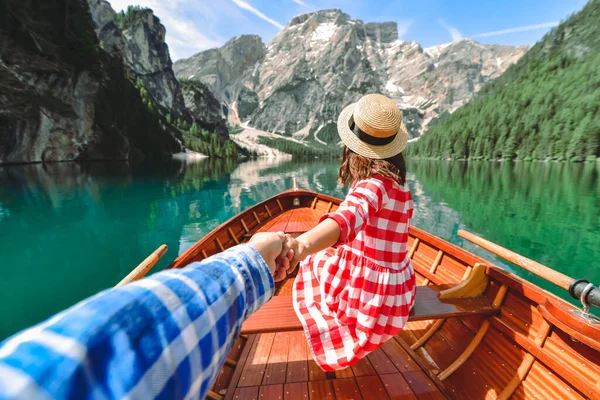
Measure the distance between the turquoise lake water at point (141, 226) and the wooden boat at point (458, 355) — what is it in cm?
610

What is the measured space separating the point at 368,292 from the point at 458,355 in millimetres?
1547

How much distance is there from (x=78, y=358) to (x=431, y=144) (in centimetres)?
9927

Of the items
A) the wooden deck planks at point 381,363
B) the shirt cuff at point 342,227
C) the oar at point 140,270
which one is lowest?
the wooden deck planks at point 381,363

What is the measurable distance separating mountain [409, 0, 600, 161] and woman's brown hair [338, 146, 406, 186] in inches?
2667

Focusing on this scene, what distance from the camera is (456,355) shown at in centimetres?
274

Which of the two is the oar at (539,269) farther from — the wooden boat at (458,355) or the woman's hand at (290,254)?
the woman's hand at (290,254)

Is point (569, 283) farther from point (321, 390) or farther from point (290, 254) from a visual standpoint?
point (290, 254)

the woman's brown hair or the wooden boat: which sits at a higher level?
the woman's brown hair

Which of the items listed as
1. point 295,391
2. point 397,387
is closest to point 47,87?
point 295,391

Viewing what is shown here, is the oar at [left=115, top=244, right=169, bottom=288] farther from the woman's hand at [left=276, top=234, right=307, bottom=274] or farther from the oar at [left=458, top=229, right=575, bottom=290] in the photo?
the oar at [left=458, top=229, right=575, bottom=290]

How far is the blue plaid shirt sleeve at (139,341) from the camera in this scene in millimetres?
429

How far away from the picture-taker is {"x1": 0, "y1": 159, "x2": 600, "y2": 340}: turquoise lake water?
25.0 ft

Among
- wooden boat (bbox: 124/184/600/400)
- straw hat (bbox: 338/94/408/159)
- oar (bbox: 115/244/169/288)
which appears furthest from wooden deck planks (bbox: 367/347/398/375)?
oar (bbox: 115/244/169/288)

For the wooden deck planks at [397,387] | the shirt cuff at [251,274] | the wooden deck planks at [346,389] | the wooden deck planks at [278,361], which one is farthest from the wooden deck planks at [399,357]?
the shirt cuff at [251,274]
